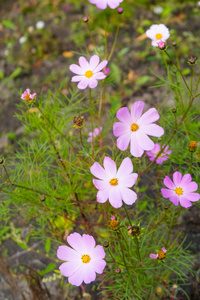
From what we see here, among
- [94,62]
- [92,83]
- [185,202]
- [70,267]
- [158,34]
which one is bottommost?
[70,267]

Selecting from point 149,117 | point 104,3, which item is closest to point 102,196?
point 149,117

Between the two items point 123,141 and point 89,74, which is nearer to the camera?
point 123,141

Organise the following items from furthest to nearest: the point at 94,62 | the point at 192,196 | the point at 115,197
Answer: the point at 94,62 < the point at 192,196 < the point at 115,197

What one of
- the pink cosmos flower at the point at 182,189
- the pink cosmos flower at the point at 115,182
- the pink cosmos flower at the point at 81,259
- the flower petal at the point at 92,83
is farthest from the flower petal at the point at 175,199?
the flower petal at the point at 92,83

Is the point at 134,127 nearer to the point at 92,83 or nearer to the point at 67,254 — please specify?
the point at 92,83

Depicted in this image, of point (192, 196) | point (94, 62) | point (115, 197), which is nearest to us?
point (115, 197)
